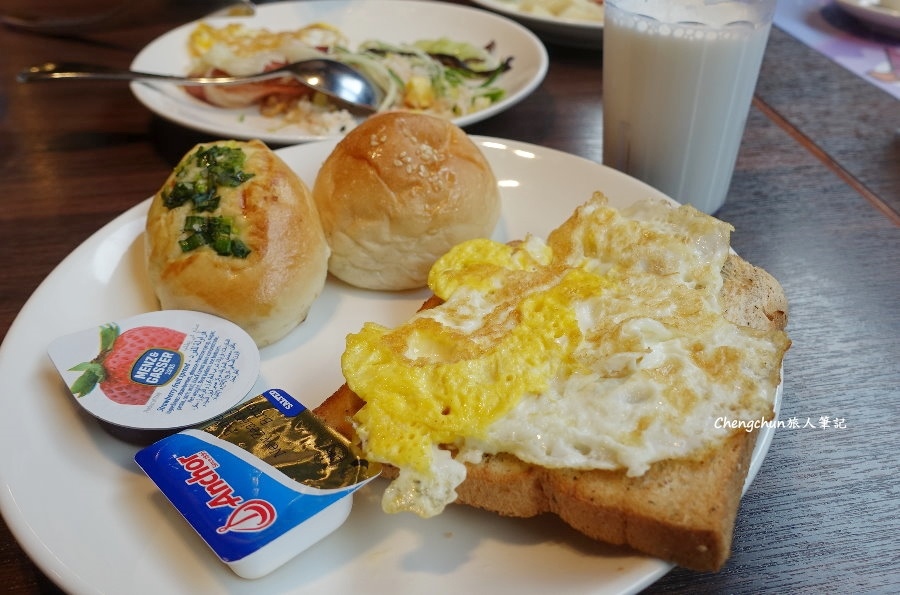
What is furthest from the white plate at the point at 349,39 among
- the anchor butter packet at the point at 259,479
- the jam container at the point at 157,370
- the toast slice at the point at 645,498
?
the toast slice at the point at 645,498

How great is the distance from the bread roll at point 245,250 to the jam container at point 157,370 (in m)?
0.07

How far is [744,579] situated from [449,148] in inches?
54.5

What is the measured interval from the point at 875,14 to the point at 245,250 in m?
3.87

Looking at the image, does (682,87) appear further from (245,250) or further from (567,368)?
(245,250)

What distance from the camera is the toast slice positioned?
3.89 feet

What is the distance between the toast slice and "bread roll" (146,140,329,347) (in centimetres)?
54

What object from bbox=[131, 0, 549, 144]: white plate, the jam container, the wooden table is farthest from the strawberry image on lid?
bbox=[131, 0, 549, 144]: white plate

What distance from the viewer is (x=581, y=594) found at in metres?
1.14

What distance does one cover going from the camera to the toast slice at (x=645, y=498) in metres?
1.19

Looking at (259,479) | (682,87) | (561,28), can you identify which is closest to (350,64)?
(561,28)

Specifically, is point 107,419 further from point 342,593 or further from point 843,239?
point 843,239

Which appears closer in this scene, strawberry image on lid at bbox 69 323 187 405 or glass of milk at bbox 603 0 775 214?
strawberry image on lid at bbox 69 323 187 405

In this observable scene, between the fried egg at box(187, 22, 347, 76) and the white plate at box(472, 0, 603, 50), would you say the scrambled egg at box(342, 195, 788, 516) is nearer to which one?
the fried egg at box(187, 22, 347, 76)

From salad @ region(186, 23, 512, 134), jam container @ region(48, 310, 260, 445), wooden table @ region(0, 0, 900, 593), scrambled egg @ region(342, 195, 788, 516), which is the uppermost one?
scrambled egg @ region(342, 195, 788, 516)
